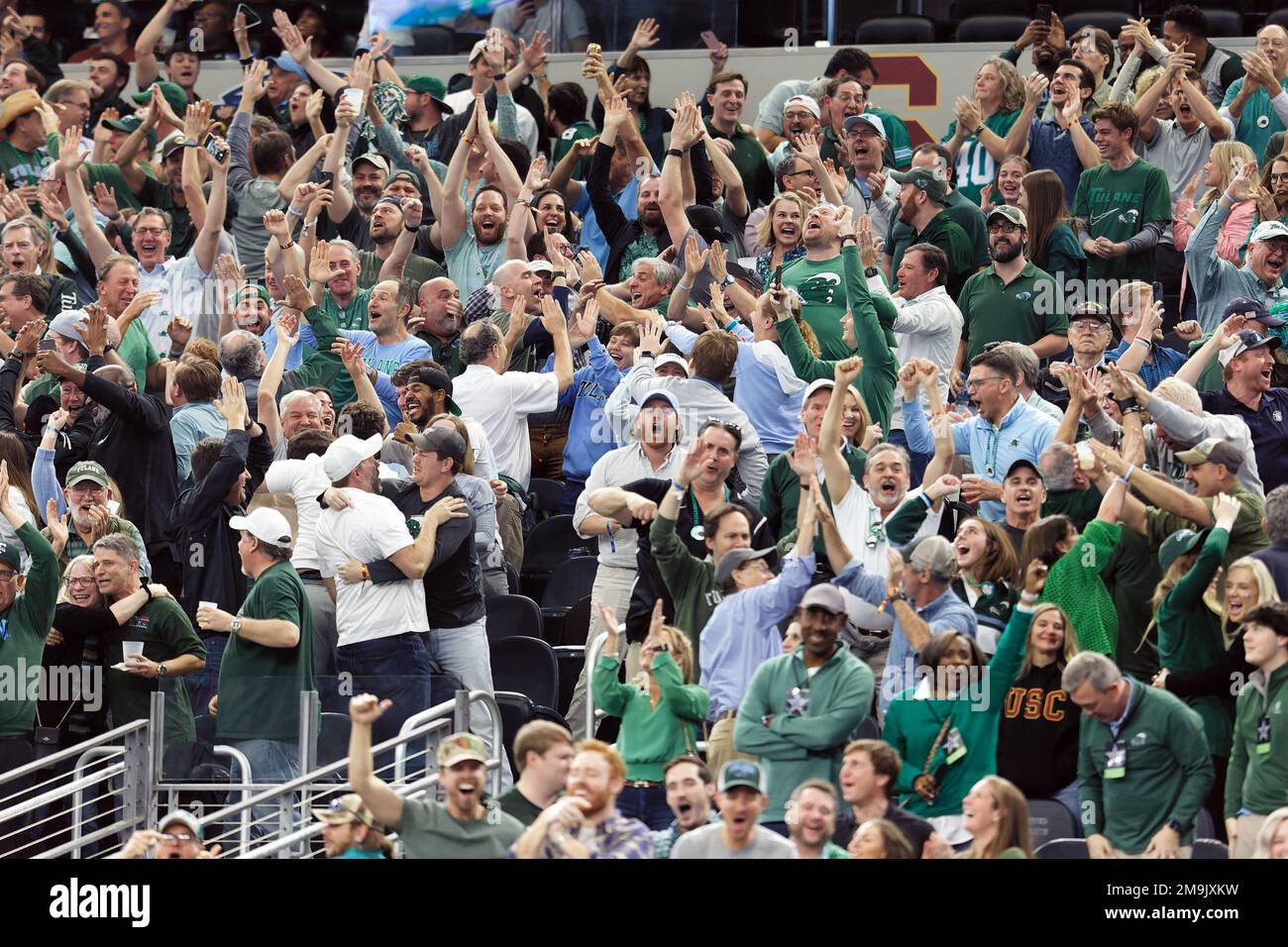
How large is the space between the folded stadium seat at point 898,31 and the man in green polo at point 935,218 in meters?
4.34

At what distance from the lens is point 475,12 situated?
17.3 metres

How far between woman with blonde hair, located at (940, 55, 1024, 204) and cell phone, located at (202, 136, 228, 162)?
14.3 feet

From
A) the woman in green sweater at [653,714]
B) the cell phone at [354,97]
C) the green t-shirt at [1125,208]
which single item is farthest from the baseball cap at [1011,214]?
the cell phone at [354,97]

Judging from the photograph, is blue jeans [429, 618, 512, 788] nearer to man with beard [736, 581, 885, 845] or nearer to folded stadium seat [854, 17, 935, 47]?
man with beard [736, 581, 885, 845]

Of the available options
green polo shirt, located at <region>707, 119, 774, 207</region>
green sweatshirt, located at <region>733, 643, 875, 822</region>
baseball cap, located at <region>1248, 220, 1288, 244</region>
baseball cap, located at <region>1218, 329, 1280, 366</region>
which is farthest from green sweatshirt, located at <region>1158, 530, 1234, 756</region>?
green polo shirt, located at <region>707, 119, 774, 207</region>

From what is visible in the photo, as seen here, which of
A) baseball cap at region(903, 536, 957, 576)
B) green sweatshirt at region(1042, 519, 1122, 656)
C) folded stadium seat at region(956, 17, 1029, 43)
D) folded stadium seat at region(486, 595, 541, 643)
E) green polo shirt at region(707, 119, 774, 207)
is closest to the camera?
baseball cap at region(903, 536, 957, 576)

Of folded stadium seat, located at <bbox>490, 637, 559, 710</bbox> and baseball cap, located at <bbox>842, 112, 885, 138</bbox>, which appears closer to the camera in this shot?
folded stadium seat, located at <bbox>490, 637, 559, 710</bbox>

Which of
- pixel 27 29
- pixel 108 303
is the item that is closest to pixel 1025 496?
pixel 108 303

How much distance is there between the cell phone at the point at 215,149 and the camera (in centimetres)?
1384

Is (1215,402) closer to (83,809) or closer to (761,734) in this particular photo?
(761,734)

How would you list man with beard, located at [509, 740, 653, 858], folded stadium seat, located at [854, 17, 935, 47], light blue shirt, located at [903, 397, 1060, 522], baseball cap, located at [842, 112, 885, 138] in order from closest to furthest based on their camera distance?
man with beard, located at [509, 740, 653, 858]
light blue shirt, located at [903, 397, 1060, 522]
baseball cap, located at [842, 112, 885, 138]
folded stadium seat, located at [854, 17, 935, 47]

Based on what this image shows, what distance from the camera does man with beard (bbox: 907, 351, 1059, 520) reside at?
1046 centimetres

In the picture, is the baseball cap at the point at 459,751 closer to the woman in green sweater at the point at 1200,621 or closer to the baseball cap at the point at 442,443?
the baseball cap at the point at 442,443
